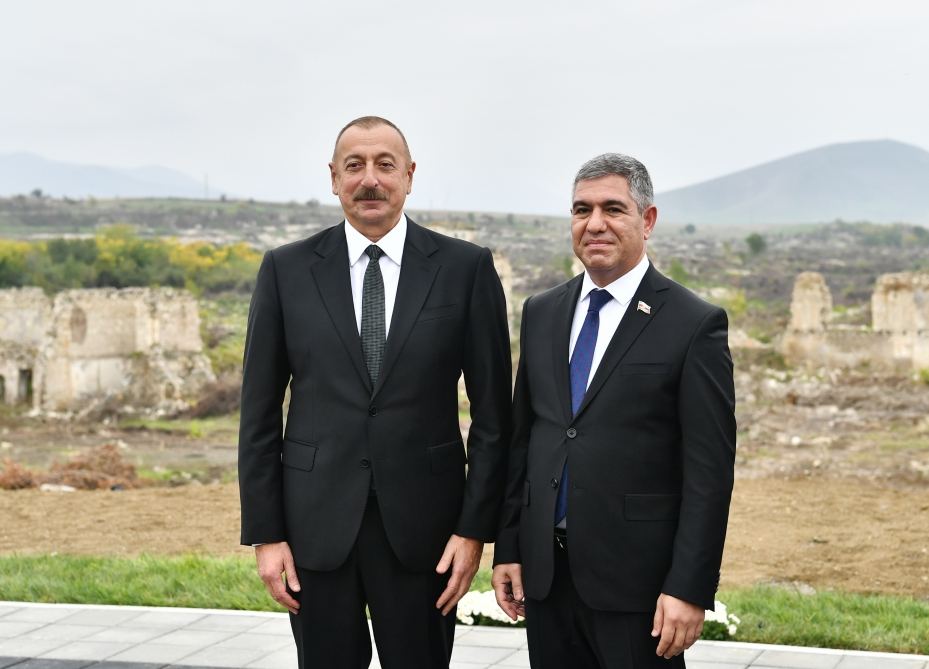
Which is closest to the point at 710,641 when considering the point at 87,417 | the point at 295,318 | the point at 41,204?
the point at 295,318

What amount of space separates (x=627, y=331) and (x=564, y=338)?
0.21 m

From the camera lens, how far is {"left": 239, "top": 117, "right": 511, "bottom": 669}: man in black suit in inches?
143

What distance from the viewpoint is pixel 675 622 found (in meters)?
3.29

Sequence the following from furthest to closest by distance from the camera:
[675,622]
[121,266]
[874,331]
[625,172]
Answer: [121,266] < [874,331] < [625,172] < [675,622]

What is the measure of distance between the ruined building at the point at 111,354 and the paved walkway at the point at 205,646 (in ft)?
73.7

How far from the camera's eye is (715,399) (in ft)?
10.9

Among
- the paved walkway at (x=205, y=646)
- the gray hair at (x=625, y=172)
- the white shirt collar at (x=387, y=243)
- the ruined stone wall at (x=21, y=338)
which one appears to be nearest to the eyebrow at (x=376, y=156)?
the white shirt collar at (x=387, y=243)

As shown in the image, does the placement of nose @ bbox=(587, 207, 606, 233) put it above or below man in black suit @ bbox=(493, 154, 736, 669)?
above

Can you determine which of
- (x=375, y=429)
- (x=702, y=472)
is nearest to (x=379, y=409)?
(x=375, y=429)

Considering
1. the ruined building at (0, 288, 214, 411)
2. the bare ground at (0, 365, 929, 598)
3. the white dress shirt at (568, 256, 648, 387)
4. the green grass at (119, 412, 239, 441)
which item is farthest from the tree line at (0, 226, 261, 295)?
the white dress shirt at (568, 256, 648, 387)

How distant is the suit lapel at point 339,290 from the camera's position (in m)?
3.68

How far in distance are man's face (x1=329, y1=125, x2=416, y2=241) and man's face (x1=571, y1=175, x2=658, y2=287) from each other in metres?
0.59

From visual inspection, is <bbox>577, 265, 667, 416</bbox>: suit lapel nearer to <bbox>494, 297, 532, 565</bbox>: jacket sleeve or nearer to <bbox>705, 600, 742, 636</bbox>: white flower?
<bbox>494, 297, 532, 565</bbox>: jacket sleeve

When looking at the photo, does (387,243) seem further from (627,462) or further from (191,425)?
(191,425)
